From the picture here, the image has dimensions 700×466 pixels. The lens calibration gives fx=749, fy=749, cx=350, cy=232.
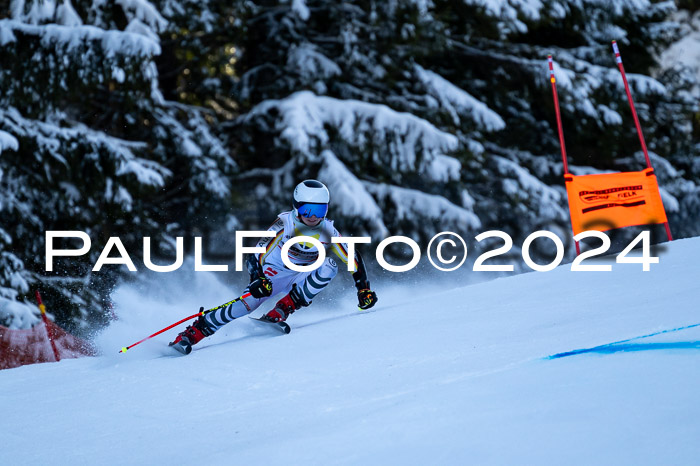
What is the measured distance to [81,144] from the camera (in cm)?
891

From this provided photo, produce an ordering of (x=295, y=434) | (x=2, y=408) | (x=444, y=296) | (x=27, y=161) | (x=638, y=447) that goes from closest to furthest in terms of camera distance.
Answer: (x=638, y=447) < (x=295, y=434) < (x=2, y=408) < (x=444, y=296) < (x=27, y=161)

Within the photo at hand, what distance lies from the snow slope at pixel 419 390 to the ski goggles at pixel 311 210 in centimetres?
87

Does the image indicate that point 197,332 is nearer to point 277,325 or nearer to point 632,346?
point 277,325

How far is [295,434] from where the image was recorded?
9.96ft

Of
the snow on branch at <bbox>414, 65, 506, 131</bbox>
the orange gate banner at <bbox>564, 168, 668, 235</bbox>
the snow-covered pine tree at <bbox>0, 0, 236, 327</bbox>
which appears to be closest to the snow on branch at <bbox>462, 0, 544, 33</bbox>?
the snow on branch at <bbox>414, 65, 506, 131</bbox>

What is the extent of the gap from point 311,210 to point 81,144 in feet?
14.5

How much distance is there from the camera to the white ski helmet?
5672mm

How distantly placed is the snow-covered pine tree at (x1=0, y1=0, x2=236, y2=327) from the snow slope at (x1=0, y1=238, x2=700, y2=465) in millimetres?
3599

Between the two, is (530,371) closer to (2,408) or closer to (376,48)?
(2,408)

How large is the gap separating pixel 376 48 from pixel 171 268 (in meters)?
5.19

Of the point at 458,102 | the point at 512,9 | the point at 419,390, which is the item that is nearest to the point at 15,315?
the point at 419,390

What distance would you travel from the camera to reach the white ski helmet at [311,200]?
5.67 metres

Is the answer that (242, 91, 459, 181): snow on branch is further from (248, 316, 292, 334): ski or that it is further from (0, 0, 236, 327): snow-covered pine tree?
(248, 316, 292, 334): ski

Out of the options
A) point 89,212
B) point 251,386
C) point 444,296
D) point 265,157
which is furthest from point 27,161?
point 251,386
